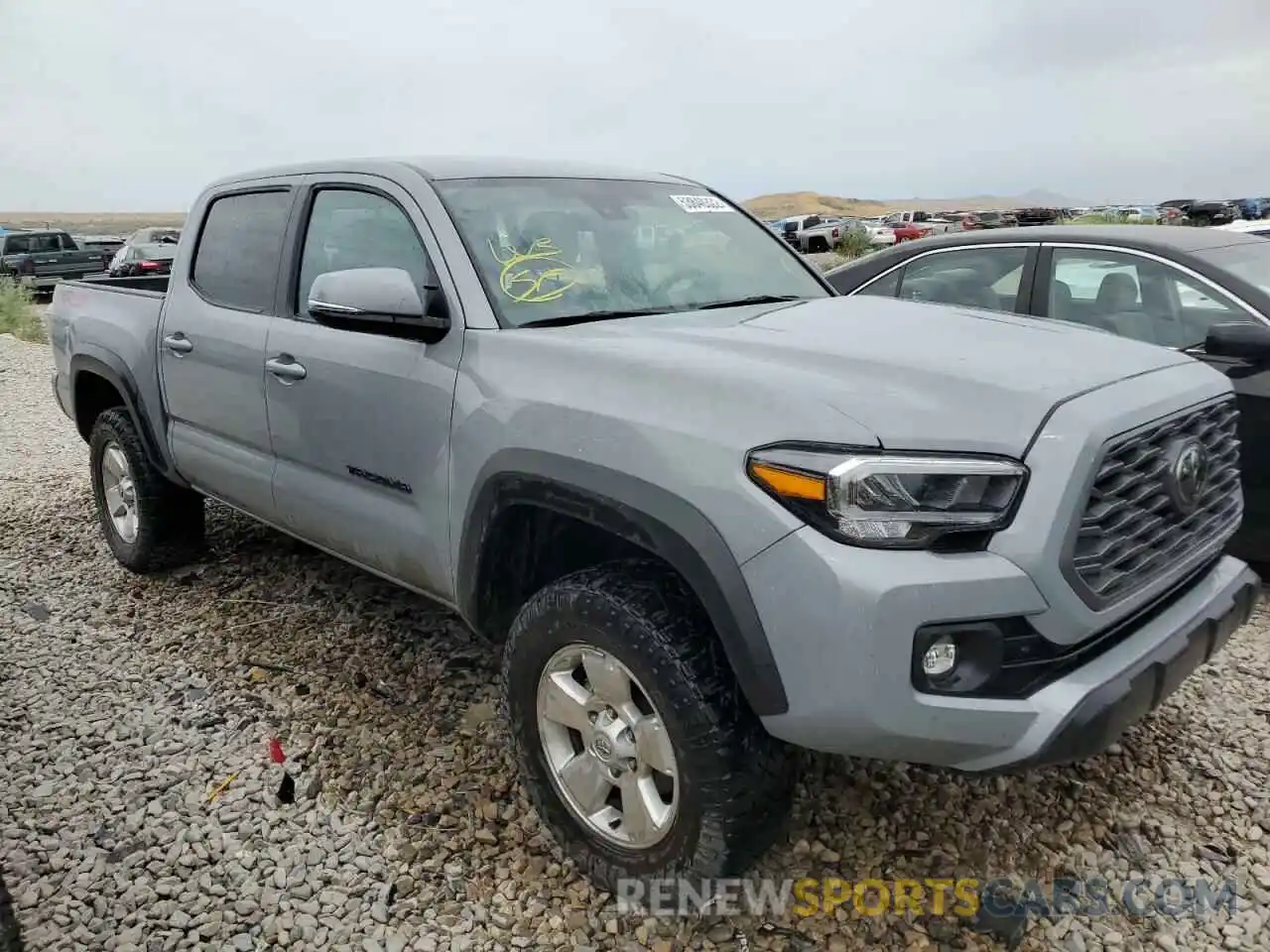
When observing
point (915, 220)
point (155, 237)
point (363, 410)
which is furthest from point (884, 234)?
point (363, 410)

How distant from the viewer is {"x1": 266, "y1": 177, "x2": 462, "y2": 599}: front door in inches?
112

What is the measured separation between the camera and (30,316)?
655 inches

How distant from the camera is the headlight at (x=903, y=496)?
1950mm

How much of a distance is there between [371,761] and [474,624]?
730mm

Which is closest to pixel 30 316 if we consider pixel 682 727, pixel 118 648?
pixel 118 648

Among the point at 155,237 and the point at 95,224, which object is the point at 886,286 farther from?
the point at 95,224

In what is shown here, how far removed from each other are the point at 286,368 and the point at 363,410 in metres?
0.51

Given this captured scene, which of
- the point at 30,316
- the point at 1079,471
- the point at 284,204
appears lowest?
the point at 30,316

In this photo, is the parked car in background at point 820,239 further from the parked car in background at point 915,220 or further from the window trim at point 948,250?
the window trim at point 948,250

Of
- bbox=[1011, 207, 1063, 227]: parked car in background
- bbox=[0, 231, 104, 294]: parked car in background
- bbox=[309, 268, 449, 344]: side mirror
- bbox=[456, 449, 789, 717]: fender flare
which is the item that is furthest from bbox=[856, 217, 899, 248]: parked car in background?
bbox=[456, 449, 789, 717]: fender flare

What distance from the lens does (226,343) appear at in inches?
148

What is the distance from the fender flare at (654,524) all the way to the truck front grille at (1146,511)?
26.2 inches

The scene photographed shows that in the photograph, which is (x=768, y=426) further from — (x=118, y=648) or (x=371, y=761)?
(x=118, y=648)

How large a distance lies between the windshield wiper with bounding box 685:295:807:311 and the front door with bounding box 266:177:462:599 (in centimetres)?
80
